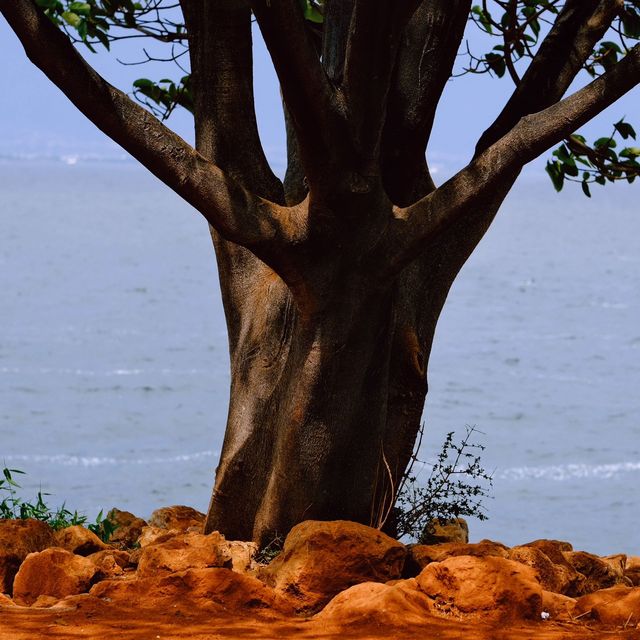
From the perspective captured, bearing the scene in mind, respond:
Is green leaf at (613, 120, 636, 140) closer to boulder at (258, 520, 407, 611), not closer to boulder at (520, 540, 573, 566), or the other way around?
boulder at (520, 540, 573, 566)

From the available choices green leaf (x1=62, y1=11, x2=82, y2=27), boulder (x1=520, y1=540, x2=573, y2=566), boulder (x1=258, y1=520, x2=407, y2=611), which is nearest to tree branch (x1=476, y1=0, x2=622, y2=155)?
boulder (x1=520, y1=540, x2=573, y2=566)

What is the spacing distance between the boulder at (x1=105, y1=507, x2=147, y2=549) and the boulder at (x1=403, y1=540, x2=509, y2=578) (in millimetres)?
1618

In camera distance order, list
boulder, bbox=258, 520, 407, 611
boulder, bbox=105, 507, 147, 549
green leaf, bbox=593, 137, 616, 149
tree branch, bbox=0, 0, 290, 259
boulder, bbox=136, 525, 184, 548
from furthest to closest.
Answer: green leaf, bbox=593, 137, 616, 149 < boulder, bbox=105, 507, 147, 549 < boulder, bbox=136, 525, 184, 548 < boulder, bbox=258, 520, 407, 611 < tree branch, bbox=0, 0, 290, 259

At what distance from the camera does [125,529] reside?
20.2 ft

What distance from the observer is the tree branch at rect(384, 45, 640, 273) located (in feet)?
15.6

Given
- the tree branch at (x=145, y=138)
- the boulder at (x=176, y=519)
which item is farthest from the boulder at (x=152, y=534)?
the tree branch at (x=145, y=138)

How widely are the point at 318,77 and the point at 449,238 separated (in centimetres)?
148

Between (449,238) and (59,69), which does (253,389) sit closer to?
(449,238)

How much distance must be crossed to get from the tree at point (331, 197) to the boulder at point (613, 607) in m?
1.27

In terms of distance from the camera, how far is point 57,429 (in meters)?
12.8

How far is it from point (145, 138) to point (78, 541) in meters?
1.87

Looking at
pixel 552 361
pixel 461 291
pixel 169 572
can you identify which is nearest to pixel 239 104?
pixel 169 572

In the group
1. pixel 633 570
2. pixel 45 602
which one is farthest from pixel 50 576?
pixel 633 570

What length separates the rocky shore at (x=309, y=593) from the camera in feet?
13.4
